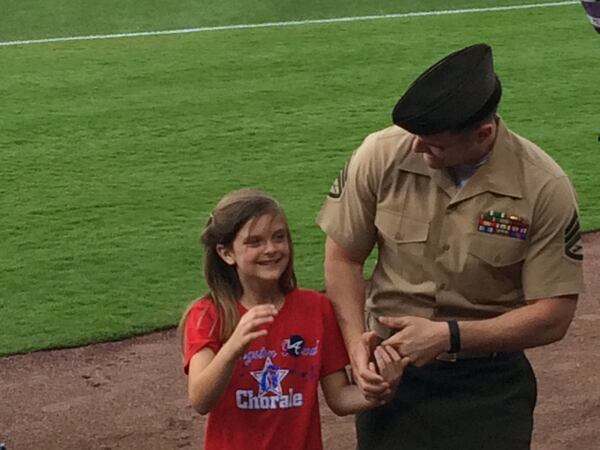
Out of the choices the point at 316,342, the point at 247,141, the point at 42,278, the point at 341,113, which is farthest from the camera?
the point at 341,113

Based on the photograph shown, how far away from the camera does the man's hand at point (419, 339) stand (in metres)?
3.44

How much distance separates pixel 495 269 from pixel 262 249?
2.08 feet

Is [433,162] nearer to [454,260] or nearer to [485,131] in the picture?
[485,131]

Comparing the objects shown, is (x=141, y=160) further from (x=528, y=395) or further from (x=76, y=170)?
(x=528, y=395)

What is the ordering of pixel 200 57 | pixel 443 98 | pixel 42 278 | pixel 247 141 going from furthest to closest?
pixel 200 57
pixel 247 141
pixel 42 278
pixel 443 98

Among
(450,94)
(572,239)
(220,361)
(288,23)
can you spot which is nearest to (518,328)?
(572,239)

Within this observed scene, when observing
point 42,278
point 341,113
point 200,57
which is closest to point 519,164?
point 42,278

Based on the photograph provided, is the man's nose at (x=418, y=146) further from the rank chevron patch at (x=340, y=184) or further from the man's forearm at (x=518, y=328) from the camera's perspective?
the man's forearm at (x=518, y=328)

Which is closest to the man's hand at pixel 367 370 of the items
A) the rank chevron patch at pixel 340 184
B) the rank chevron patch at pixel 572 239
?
the rank chevron patch at pixel 340 184

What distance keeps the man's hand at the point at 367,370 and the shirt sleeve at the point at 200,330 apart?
0.37 meters

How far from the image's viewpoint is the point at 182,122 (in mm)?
10992

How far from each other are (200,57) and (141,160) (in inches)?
138

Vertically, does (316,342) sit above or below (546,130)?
above

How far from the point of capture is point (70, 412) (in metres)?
5.89
